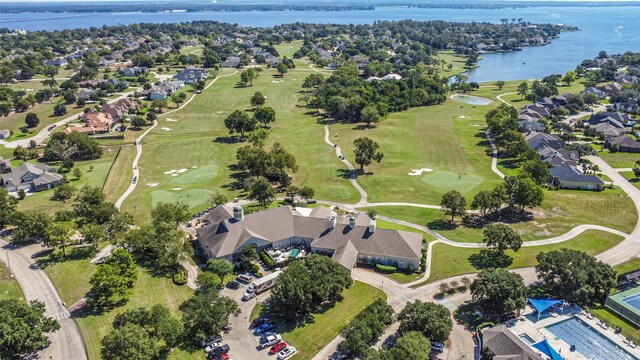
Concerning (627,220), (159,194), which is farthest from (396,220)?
(159,194)

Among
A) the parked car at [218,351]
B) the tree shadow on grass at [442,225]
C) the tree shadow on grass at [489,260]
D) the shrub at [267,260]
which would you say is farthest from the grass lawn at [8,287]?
the tree shadow on grass at [489,260]

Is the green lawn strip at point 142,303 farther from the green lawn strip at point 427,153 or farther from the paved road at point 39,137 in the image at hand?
the paved road at point 39,137

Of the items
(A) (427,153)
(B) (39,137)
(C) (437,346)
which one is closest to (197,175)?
(A) (427,153)

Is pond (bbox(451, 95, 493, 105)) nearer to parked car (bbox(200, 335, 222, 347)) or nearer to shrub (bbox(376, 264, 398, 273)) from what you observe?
shrub (bbox(376, 264, 398, 273))

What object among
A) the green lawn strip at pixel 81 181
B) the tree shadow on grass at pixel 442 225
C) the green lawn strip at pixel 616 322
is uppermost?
the green lawn strip at pixel 616 322

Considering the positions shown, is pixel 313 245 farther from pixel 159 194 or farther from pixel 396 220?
pixel 159 194

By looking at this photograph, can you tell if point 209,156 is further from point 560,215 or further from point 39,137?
point 560,215
